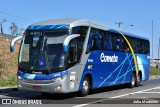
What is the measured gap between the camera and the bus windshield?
15.4 m

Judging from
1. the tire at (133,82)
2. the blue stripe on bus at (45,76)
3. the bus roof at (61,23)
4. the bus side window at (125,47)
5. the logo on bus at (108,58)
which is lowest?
the tire at (133,82)

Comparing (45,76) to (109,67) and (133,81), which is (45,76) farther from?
(133,81)

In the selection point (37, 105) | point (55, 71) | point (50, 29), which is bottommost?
point (37, 105)

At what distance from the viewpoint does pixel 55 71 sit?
15.3 meters

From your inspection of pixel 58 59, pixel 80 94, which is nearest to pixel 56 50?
pixel 58 59

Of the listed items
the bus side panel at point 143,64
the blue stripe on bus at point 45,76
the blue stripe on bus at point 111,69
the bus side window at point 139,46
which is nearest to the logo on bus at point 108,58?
the blue stripe on bus at point 111,69

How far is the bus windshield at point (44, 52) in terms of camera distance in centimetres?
1538

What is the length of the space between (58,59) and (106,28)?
17.7 feet

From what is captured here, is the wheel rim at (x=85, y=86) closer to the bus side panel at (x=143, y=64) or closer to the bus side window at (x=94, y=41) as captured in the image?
the bus side window at (x=94, y=41)

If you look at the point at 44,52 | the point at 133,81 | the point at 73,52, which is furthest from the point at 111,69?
the point at 44,52

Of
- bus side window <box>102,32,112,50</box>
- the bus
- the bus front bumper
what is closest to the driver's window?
the bus

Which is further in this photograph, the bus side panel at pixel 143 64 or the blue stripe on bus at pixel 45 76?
the bus side panel at pixel 143 64

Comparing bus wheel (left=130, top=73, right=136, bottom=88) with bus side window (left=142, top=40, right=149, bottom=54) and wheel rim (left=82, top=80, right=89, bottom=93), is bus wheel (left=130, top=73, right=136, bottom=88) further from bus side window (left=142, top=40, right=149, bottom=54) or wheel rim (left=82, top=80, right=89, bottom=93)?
wheel rim (left=82, top=80, right=89, bottom=93)

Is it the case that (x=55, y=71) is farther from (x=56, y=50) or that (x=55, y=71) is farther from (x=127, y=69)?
(x=127, y=69)
